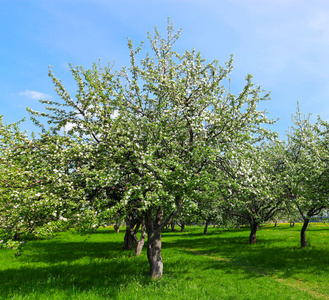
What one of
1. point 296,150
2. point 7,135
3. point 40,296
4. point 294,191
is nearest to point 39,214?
point 40,296

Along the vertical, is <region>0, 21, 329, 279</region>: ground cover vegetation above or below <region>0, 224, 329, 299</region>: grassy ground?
above

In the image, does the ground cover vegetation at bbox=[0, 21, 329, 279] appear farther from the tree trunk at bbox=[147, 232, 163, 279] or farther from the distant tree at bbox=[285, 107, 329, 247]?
the distant tree at bbox=[285, 107, 329, 247]

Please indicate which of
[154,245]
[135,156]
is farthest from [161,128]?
[154,245]

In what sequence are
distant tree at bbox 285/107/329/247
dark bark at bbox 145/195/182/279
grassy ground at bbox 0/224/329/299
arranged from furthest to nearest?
distant tree at bbox 285/107/329/247 < dark bark at bbox 145/195/182/279 < grassy ground at bbox 0/224/329/299

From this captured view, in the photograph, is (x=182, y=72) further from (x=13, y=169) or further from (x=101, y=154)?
(x=13, y=169)

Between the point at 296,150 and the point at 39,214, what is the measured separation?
2653cm

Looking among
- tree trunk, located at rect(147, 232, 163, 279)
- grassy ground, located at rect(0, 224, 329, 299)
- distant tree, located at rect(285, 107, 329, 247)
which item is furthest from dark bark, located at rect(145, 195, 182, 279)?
distant tree, located at rect(285, 107, 329, 247)

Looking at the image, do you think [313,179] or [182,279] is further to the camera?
[313,179]

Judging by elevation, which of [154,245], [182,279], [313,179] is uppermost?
[313,179]

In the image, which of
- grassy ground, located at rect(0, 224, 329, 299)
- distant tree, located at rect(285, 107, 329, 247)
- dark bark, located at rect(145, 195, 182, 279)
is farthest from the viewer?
distant tree, located at rect(285, 107, 329, 247)

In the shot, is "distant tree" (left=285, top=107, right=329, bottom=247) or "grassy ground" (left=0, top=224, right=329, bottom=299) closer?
"grassy ground" (left=0, top=224, right=329, bottom=299)

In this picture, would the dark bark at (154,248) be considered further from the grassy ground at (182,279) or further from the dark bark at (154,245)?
the grassy ground at (182,279)

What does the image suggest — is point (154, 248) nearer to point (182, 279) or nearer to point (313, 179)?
point (182, 279)

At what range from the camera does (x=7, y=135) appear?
1241 cm
